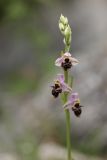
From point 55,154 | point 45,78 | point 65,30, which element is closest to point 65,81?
point 65,30

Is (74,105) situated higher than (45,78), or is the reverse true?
(45,78)

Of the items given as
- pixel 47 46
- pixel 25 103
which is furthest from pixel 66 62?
pixel 47 46

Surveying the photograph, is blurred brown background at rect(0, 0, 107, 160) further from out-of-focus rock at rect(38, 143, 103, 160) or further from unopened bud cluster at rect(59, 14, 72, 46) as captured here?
unopened bud cluster at rect(59, 14, 72, 46)

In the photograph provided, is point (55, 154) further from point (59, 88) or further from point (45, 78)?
point (45, 78)

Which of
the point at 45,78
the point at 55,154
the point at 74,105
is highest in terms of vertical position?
the point at 45,78

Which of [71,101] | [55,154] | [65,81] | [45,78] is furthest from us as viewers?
[45,78]

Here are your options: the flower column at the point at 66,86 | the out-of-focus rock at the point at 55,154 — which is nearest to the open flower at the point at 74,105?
the flower column at the point at 66,86

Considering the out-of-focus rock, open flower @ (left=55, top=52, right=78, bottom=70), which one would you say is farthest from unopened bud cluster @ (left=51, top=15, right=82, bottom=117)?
the out-of-focus rock

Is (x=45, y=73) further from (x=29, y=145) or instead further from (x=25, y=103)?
(x=29, y=145)

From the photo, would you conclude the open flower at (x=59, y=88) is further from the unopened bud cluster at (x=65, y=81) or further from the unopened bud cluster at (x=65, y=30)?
the unopened bud cluster at (x=65, y=30)
